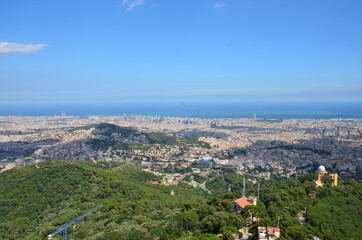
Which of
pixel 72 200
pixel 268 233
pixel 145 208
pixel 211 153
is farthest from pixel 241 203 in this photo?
pixel 211 153

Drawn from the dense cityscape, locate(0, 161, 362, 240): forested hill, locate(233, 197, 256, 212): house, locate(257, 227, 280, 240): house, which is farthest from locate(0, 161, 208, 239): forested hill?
the dense cityscape

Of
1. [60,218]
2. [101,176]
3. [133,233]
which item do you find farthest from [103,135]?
[133,233]

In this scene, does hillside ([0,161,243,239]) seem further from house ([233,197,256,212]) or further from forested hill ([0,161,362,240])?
house ([233,197,256,212])

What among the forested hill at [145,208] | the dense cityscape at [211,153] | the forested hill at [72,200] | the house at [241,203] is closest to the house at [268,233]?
the forested hill at [145,208]

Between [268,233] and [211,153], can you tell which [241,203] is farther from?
[211,153]

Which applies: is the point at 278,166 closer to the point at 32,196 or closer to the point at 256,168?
the point at 256,168
